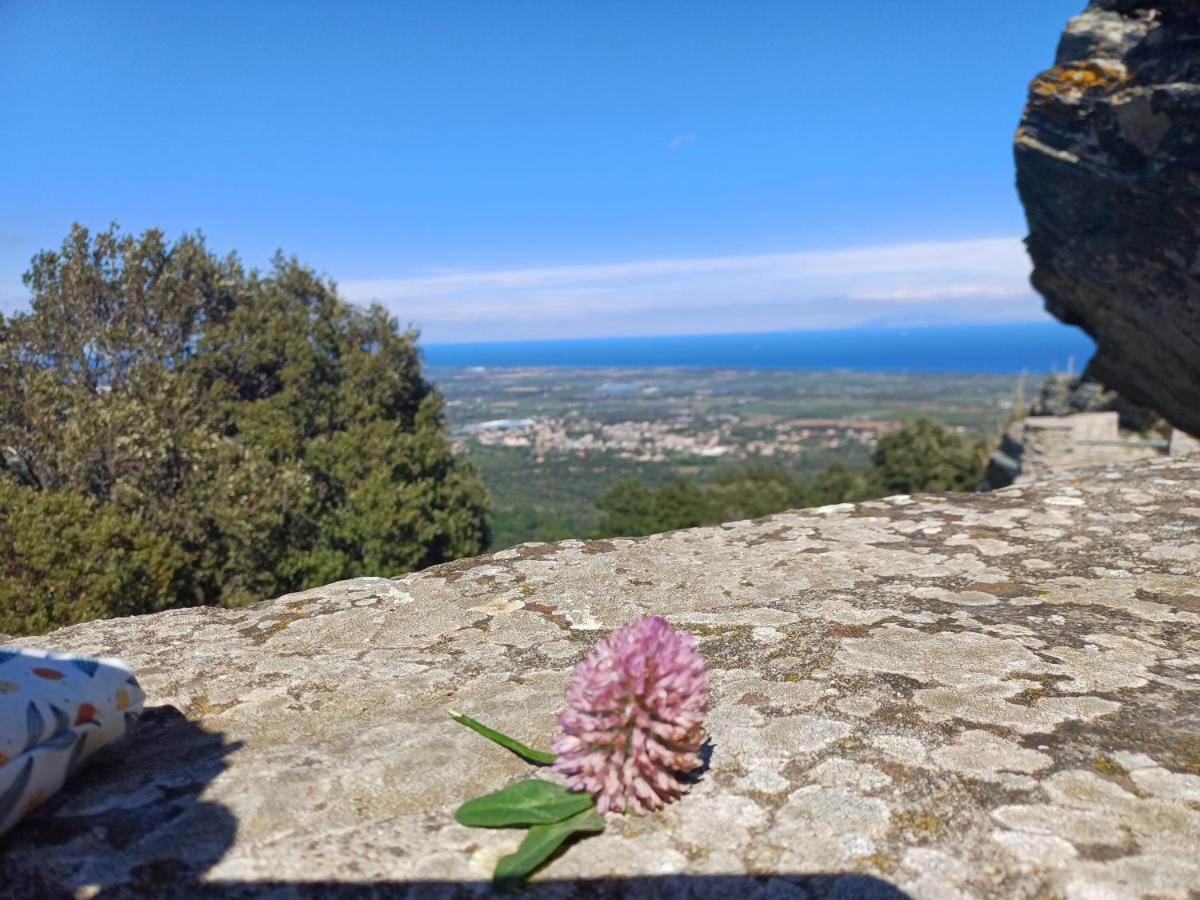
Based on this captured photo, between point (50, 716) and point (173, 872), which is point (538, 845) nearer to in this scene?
point (173, 872)

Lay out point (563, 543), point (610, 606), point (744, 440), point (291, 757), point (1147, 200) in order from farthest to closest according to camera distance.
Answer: point (744, 440), point (1147, 200), point (563, 543), point (610, 606), point (291, 757)

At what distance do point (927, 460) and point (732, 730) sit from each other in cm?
2936

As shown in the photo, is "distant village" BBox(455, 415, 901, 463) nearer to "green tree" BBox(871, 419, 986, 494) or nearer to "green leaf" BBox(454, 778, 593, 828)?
"green tree" BBox(871, 419, 986, 494)

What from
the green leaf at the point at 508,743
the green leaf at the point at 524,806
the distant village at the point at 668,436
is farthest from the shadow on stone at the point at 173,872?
the distant village at the point at 668,436

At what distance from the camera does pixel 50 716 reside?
1.73m

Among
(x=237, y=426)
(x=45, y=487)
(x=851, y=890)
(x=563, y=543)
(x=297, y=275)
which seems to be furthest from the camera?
(x=297, y=275)

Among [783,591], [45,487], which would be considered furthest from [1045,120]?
[45,487]

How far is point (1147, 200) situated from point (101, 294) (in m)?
14.6

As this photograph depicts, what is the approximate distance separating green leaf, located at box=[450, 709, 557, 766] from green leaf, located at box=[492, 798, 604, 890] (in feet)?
0.74

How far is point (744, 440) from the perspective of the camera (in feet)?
201

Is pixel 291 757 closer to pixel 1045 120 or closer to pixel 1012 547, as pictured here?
pixel 1012 547

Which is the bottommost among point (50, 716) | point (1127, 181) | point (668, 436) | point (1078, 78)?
point (668, 436)

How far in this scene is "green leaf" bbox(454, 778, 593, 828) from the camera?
160cm

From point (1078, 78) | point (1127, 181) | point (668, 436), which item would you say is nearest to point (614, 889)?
point (1127, 181)
